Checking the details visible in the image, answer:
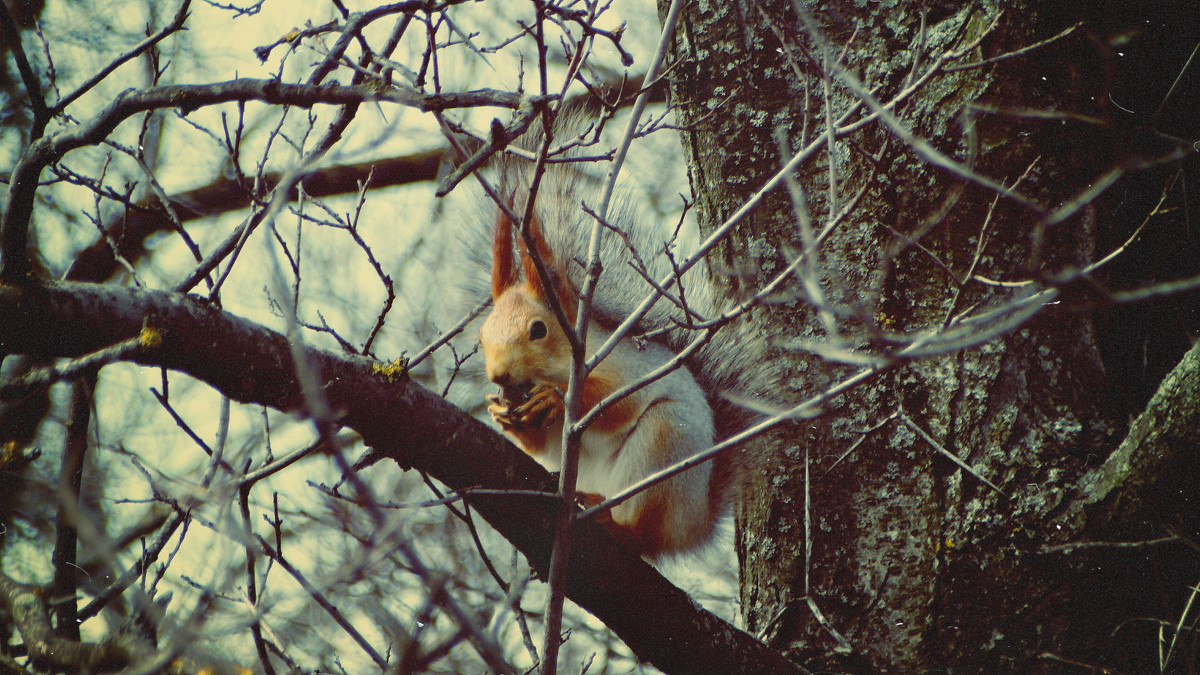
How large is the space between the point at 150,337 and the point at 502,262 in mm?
1403

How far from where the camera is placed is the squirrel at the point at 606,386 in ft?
7.32

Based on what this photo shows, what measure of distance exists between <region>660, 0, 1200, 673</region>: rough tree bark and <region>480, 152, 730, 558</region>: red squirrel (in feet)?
0.85

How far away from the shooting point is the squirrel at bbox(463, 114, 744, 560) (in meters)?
2.23

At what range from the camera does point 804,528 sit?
1.90 metres

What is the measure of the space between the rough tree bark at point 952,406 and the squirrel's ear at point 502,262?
0.67 m

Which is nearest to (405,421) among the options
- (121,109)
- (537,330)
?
(121,109)

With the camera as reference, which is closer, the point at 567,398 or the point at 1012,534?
the point at 567,398

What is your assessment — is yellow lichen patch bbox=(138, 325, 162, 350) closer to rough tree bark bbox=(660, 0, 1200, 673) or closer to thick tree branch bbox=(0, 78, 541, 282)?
thick tree branch bbox=(0, 78, 541, 282)

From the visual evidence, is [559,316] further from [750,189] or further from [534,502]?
[750,189]

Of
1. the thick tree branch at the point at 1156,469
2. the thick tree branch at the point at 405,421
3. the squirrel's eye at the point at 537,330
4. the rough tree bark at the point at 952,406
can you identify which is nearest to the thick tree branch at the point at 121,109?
the thick tree branch at the point at 405,421

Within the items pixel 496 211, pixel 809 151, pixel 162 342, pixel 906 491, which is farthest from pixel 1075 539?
pixel 496 211

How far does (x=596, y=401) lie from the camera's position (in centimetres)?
239

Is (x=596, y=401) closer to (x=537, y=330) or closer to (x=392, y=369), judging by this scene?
(x=537, y=330)

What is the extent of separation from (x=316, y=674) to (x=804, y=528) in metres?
1.12
